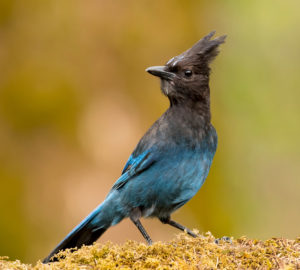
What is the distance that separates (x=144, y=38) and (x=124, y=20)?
316 mm

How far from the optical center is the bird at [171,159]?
4387mm

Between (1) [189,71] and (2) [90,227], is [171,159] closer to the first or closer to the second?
(1) [189,71]

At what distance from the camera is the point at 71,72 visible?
595 cm

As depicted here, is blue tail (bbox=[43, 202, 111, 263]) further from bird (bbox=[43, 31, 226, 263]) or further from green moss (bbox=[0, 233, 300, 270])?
green moss (bbox=[0, 233, 300, 270])

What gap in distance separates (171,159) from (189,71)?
0.84 meters

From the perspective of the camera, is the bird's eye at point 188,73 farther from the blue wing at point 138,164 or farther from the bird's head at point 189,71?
the blue wing at point 138,164

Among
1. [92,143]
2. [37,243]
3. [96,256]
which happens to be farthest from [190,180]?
[37,243]

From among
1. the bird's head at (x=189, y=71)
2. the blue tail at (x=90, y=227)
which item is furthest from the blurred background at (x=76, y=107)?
the blue tail at (x=90, y=227)

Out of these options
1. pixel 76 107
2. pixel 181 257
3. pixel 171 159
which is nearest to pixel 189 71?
pixel 171 159

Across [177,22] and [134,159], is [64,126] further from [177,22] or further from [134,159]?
[177,22]

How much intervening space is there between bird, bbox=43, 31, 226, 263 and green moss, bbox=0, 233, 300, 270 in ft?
3.53

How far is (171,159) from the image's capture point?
4418mm

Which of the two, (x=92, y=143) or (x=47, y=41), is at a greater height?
(x=47, y=41)

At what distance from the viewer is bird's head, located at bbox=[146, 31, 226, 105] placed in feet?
15.3
